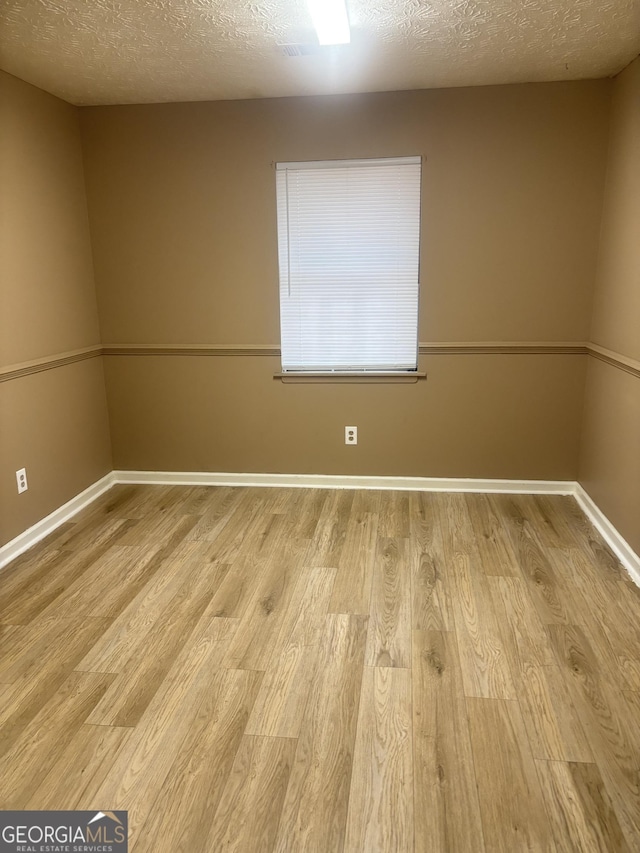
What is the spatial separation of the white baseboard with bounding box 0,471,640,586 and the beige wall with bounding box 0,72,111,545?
9 cm

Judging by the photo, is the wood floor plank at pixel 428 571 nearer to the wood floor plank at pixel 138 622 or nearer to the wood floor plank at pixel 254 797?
the wood floor plank at pixel 254 797

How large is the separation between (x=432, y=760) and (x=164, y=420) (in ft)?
8.92

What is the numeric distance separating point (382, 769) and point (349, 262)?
265 centimetres

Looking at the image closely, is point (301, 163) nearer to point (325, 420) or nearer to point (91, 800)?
point (325, 420)

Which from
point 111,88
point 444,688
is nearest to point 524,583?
point 444,688

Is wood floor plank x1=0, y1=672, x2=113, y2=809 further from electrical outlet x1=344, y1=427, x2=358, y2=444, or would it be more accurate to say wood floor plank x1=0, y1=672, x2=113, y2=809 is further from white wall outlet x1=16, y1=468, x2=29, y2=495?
electrical outlet x1=344, y1=427, x2=358, y2=444

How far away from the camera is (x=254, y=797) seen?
151 centimetres

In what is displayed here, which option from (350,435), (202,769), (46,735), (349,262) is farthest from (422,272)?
(46,735)

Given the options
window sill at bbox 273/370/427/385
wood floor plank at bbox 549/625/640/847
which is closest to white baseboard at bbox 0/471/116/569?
window sill at bbox 273/370/427/385

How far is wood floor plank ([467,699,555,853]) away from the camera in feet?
4.58

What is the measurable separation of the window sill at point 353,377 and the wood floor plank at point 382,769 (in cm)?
191

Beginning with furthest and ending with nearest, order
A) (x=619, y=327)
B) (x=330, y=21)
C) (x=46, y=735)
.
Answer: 1. (x=619, y=327)
2. (x=330, y=21)
3. (x=46, y=735)

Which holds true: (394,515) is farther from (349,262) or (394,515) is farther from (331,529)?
(349,262)

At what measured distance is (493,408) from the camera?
3.47m
